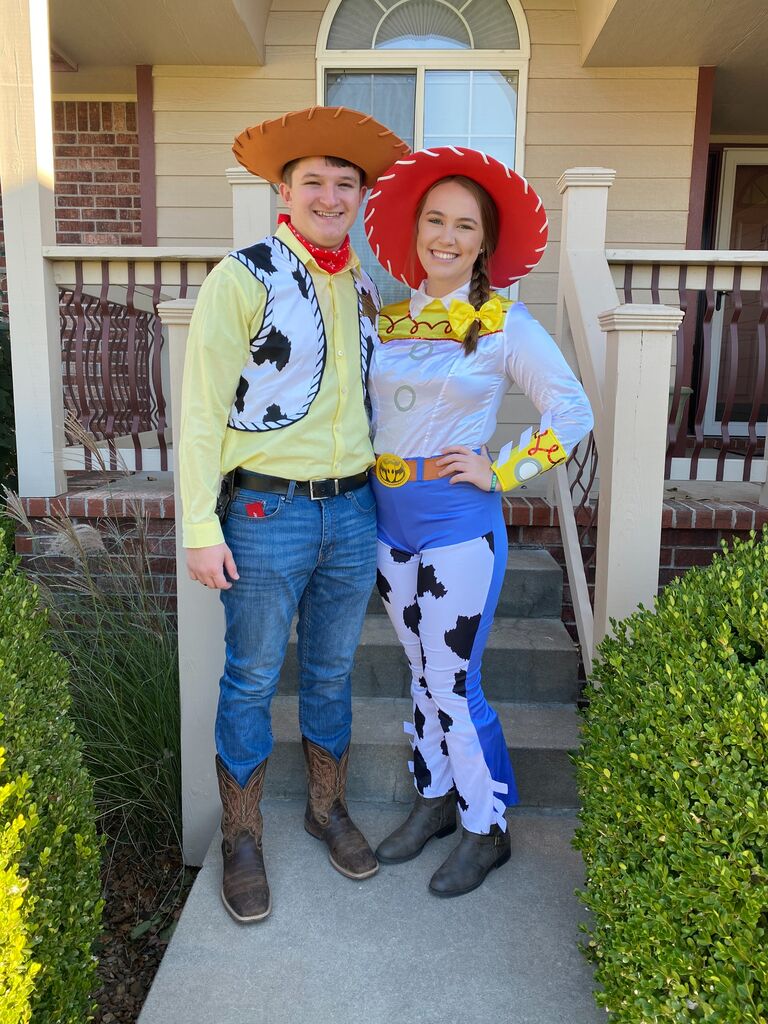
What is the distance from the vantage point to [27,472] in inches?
134

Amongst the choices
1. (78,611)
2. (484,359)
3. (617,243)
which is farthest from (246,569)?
(617,243)

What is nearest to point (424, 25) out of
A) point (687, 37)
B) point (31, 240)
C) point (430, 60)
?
point (430, 60)

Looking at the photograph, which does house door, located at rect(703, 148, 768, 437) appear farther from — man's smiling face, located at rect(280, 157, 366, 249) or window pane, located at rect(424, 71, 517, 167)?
man's smiling face, located at rect(280, 157, 366, 249)

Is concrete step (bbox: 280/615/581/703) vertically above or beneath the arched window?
beneath

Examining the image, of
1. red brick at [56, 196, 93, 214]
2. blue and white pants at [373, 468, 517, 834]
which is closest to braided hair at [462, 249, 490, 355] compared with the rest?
blue and white pants at [373, 468, 517, 834]

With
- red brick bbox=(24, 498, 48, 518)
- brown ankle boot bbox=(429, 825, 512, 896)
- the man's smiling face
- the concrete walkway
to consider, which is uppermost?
the man's smiling face

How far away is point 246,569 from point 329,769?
0.71 metres

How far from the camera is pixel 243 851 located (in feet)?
6.92

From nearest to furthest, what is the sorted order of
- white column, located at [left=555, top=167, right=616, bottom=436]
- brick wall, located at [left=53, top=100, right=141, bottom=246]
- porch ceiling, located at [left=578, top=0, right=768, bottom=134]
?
white column, located at [left=555, top=167, right=616, bottom=436] < porch ceiling, located at [left=578, top=0, right=768, bottom=134] < brick wall, located at [left=53, top=100, right=141, bottom=246]

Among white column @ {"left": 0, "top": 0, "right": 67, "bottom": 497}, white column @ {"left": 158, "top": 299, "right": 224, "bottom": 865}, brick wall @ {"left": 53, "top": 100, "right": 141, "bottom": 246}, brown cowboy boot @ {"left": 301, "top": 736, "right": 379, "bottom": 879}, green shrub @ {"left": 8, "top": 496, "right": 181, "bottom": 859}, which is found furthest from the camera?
brick wall @ {"left": 53, "top": 100, "right": 141, "bottom": 246}

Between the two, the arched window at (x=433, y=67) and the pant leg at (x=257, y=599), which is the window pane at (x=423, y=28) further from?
the pant leg at (x=257, y=599)

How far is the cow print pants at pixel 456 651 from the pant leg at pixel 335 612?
0.10 m

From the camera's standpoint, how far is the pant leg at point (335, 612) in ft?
6.56

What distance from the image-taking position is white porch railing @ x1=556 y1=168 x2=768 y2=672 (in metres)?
2.26
